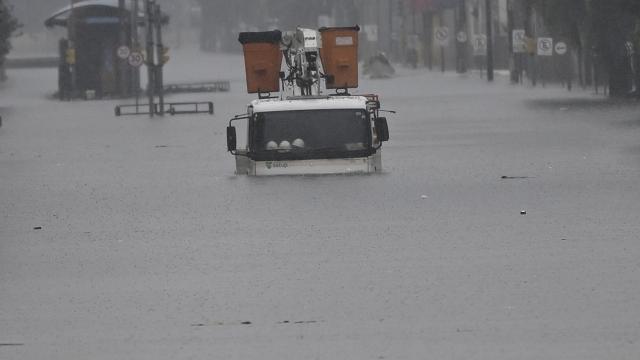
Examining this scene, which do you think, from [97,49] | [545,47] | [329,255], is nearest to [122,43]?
[97,49]

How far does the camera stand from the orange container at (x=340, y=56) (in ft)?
111

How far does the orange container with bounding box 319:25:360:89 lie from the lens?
3381cm

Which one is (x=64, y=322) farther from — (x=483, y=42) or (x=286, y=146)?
(x=483, y=42)

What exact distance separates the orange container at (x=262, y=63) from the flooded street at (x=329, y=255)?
1472 mm

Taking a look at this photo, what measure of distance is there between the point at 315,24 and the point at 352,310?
6781 inches

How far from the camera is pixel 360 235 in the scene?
20.1 metres

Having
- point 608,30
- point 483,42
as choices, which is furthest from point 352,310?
point 483,42

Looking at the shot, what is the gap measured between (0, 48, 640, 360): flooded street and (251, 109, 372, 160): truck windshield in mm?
517

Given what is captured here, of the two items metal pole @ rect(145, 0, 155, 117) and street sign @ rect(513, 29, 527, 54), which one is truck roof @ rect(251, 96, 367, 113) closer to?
metal pole @ rect(145, 0, 155, 117)

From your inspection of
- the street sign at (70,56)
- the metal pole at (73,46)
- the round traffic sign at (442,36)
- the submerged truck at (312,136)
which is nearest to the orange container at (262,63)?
the submerged truck at (312,136)

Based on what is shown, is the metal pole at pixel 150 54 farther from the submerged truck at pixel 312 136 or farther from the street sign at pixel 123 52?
the submerged truck at pixel 312 136

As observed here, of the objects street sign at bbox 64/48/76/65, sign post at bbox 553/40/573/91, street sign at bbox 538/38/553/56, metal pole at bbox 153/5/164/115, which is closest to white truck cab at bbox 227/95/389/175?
metal pole at bbox 153/5/164/115

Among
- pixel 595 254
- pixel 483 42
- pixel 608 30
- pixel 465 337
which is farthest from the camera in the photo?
pixel 483 42

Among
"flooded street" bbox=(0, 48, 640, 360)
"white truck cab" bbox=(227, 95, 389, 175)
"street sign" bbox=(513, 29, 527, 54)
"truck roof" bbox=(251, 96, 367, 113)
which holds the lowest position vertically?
"flooded street" bbox=(0, 48, 640, 360)
